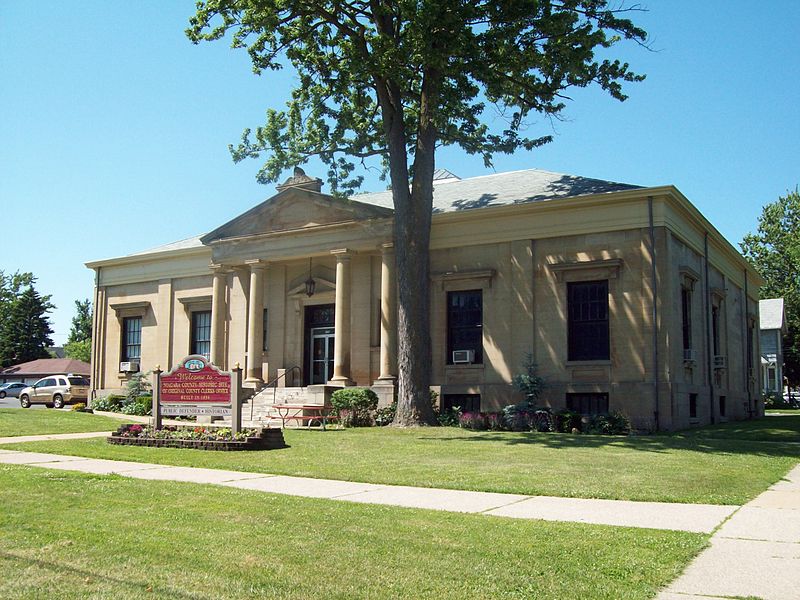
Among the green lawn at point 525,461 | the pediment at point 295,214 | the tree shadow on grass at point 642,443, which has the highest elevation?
the pediment at point 295,214

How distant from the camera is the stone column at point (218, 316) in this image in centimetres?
3438

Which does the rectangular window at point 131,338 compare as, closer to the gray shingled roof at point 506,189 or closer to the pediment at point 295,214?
the gray shingled roof at point 506,189

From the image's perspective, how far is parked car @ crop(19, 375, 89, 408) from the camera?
148 feet

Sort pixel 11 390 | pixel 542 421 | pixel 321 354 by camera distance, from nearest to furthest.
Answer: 1. pixel 542 421
2. pixel 321 354
3. pixel 11 390

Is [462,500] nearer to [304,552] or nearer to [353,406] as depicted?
[304,552]

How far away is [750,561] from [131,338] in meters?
37.0

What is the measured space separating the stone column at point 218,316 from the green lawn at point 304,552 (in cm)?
2501

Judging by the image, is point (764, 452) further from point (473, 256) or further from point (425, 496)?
point (473, 256)

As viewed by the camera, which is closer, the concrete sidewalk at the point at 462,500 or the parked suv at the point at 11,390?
the concrete sidewalk at the point at 462,500

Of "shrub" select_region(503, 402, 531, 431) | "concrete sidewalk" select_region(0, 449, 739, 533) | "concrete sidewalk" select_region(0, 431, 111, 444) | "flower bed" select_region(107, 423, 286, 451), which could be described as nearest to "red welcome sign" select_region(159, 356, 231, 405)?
"flower bed" select_region(107, 423, 286, 451)

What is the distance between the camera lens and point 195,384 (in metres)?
18.8

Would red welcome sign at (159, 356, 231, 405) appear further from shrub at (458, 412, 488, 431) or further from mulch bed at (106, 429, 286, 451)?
shrub at (458, 412, 488, 431)

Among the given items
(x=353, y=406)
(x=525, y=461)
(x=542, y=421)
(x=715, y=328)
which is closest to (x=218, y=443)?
(x=525, y=461)

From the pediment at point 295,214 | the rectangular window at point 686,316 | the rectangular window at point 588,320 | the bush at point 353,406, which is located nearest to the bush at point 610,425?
the rectangular window at point 588,320
